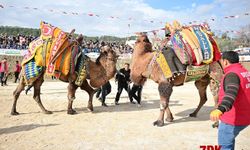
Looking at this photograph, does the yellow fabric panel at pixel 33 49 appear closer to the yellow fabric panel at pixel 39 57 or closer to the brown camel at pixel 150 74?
the yellow fabric panel at pixel 39 57

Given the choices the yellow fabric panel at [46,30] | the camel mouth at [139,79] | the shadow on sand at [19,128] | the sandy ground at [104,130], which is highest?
the yellow fabric panel at [46,30]

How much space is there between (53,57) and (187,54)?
3892 mm

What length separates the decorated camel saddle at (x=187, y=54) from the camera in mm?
7719

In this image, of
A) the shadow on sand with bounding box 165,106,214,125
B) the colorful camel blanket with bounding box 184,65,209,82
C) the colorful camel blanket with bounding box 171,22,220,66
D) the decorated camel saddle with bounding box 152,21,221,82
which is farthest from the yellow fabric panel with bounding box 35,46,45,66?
the colorful camel blanket with bounding box 184,65,209,82

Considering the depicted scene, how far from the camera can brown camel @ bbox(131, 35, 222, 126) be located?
25.2 ft

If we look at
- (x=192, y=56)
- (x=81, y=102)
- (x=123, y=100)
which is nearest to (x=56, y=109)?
(x=81, y=102)

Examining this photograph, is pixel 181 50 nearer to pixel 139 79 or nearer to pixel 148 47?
pixel 148 47

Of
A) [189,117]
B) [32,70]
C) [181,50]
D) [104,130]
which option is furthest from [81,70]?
[189,117]

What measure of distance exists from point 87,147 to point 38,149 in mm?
952

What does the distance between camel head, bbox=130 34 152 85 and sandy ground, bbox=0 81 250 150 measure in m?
1.25

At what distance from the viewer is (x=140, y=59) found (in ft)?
27.1

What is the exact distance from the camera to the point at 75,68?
29.5 feet

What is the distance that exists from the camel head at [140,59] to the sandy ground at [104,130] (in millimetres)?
1251

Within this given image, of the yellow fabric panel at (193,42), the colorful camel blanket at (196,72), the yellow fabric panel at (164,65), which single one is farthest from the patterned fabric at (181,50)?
the yellow fabric panel at (164,65)
